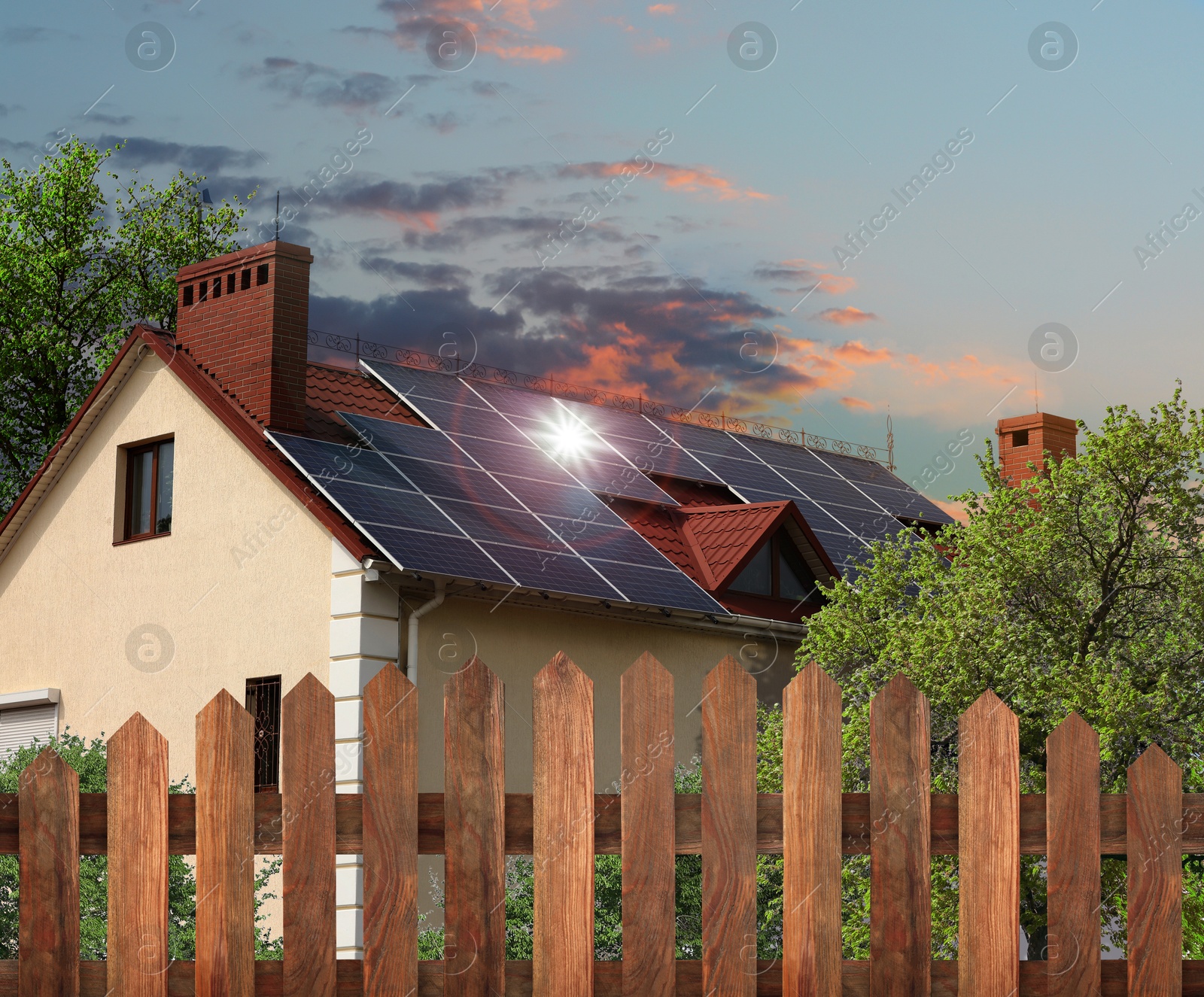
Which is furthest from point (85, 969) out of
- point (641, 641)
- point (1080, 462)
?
point (641, 641)

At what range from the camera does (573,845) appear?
15.9 feet

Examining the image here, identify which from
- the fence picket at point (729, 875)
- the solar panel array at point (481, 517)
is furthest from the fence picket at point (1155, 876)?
the solar panel array at point (481, 517)

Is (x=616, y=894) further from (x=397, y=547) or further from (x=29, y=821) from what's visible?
(x=29, y=821)

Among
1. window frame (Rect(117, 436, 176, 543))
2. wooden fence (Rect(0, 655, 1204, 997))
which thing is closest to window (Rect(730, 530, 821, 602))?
window frame (Rect(117, 436, 176, 543))

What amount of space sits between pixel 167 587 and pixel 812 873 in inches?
531

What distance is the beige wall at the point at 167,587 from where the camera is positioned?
15523mm

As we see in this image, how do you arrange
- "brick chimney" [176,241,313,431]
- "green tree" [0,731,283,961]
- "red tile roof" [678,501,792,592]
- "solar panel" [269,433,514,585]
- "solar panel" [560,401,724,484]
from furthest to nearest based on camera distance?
1. "solar panel" [560,401,724,484]
2. "red tile roof" [678,501,792,592]
3. "brick chimney" [176,241,313,431]
4. "solar panel" [269,433,514,585]
5. "green tree" [0,731,283,961]

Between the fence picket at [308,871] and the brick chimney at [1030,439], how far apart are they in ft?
67.3

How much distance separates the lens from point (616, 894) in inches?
420

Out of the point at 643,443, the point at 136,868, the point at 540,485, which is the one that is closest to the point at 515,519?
the point at 540,485

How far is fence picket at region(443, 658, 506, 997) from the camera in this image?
4828mm

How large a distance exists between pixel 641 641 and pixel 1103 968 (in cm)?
1192

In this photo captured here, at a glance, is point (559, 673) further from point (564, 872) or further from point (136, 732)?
point (136, 732)

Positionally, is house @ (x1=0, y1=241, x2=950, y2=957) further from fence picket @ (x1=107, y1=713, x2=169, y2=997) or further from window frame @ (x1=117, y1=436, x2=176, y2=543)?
fence picket @ (x1=107, y1=713, x2=169, y2=997)
